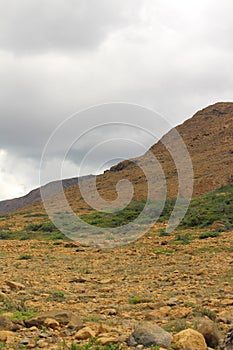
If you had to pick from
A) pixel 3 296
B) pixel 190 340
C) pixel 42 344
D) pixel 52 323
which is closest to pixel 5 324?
pixel 52 323

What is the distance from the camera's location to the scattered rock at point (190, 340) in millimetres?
4797

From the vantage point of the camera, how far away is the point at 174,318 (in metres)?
6.37

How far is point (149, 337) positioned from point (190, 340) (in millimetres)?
479

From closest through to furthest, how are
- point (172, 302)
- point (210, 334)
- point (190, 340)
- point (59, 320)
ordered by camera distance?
point (190, 340)
point (210, 334)
point (59, 320)
point (172, 302)

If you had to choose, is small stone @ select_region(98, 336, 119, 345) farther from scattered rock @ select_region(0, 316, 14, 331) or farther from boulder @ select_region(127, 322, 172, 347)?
scattered rock @ select_region(0, 316, 14, 331)

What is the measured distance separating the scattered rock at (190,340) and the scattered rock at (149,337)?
4.7 inches

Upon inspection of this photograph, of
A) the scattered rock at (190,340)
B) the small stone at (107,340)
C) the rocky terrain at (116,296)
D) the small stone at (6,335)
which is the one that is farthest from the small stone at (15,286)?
the scattered rock at (190,340)

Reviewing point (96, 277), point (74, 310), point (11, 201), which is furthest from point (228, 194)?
point (11, 201)

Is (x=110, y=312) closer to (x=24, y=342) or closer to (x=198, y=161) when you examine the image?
(x=24, y=342)

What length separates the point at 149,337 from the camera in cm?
502

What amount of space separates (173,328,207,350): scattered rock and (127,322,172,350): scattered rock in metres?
0.12

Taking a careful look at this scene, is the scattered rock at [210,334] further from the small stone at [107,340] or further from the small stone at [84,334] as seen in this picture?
the small stone at [84,334]

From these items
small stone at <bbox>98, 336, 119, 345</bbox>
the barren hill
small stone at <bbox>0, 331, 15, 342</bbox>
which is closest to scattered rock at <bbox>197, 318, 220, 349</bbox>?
small stone at <bbox>98, 336, 119, 345</bbox>

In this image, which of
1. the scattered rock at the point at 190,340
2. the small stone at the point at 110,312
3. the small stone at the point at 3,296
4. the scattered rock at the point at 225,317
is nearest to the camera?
the scattered rock at the point at 190,340
